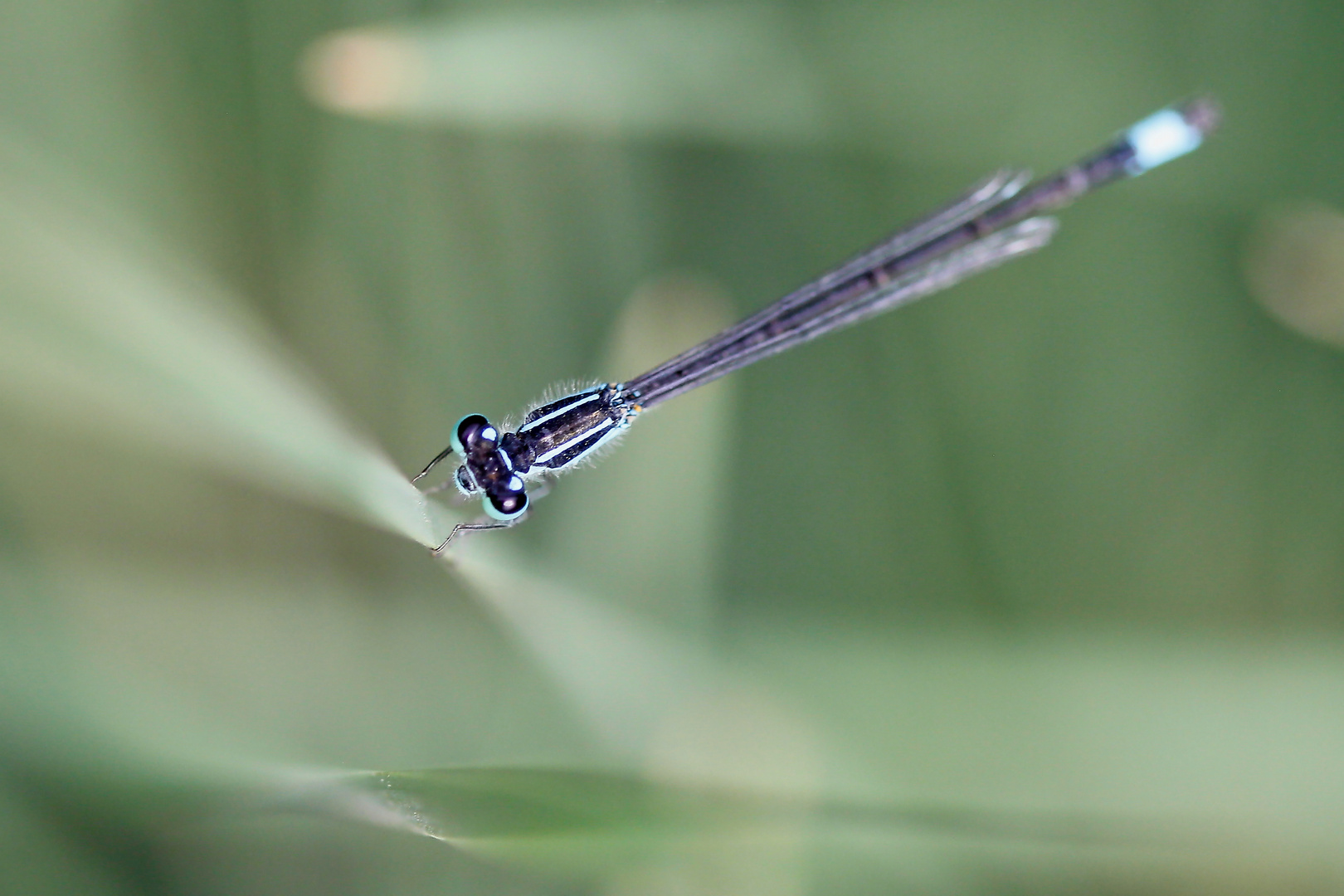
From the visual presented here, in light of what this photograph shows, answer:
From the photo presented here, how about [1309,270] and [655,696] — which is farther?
[1309,270]

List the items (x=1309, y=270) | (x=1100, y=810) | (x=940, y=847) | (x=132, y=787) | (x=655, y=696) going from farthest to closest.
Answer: (x=1309, y=270), (x=655, y=696), (x=1100, y=810), (x=940, y=847), (x=132, y=787)

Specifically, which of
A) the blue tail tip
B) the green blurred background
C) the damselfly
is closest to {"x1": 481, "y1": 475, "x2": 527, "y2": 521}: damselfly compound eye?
the damselfly

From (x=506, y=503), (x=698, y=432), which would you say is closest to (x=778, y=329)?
(x=698, y=432)

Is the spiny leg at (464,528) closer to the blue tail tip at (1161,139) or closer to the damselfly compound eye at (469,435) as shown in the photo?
the damselfly compound eye at (469,435)

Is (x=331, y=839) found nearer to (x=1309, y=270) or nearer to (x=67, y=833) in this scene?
(x=67, y=833)

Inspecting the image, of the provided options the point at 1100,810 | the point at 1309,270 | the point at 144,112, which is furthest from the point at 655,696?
the point at 1309,270

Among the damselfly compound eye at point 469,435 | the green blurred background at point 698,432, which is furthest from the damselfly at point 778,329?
the green blurred background at point 698,432
